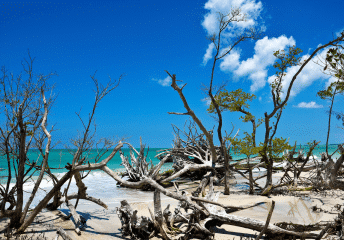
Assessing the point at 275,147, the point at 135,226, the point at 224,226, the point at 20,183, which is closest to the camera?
the point at 20,183

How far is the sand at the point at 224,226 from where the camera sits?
19.5 ft

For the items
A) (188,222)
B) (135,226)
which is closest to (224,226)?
(188,222)

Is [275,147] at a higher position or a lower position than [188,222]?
higher

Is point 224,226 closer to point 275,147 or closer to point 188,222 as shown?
point 188,222

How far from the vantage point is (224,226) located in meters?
6.43

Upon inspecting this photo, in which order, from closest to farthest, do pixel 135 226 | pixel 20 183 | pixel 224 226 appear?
pixel 20 183 → pixel 135 226 → pixel 224 226

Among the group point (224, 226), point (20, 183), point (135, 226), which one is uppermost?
point (20, 183)

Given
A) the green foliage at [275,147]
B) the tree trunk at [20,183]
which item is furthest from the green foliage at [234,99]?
the tree trunk at [20,183]

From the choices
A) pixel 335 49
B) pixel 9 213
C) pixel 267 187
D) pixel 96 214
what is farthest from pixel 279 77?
pixel 9 213

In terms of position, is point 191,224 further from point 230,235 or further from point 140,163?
point 140,163

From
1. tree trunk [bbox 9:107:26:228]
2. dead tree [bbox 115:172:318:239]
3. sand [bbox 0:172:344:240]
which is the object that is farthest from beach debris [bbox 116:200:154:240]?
tree trunk [bbox 9:107:26:228]

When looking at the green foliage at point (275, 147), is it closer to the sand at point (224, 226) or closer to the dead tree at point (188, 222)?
the sand at point (224, 226)

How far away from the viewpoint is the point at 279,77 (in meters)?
10.1

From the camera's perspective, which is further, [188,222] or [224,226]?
[224,226]
